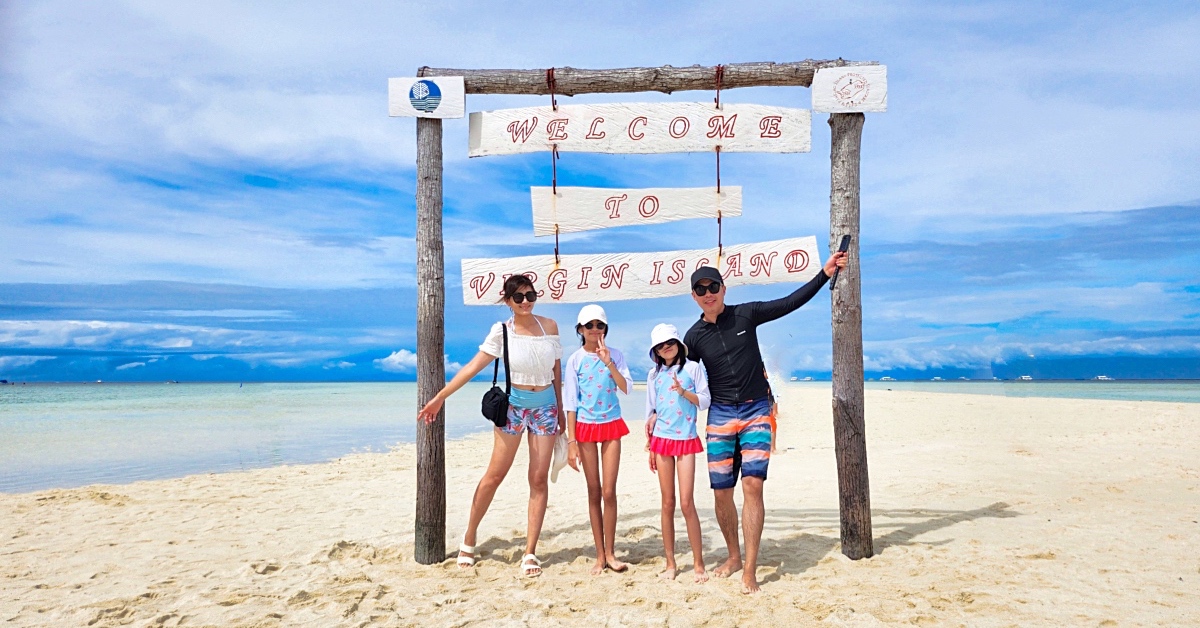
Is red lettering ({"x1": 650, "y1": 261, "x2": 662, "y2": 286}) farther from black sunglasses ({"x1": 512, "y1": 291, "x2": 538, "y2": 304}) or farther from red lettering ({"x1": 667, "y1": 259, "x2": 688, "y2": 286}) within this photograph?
black sunglasses ({"x1": 512, "y1": 291, "x2": 538, "y2": 304})

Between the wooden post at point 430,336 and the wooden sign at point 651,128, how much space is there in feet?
1.29

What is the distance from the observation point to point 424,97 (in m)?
5.45

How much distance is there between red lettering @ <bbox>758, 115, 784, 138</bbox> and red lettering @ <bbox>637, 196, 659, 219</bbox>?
1.07m

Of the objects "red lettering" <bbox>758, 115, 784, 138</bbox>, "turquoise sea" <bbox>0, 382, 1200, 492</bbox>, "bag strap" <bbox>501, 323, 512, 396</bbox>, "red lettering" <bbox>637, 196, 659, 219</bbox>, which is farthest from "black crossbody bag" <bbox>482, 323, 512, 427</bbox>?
"turquoise sea" <bbox>0, 382, 1200, 492</bbox>

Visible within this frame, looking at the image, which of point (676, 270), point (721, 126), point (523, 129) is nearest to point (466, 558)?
point (676, 270)

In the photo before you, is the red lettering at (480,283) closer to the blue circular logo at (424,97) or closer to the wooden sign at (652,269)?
the wooden sign at (652,269)

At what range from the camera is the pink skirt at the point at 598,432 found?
184 inches

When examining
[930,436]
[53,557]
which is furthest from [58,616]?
[930,436]

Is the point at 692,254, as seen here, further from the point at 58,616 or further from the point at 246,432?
the point at 246,432

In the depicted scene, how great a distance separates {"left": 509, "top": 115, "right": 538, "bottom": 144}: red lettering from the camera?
5578 millimetres

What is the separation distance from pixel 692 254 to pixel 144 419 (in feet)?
74.4

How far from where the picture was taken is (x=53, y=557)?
5660 mm

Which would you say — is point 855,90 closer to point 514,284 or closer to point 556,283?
point 556,283

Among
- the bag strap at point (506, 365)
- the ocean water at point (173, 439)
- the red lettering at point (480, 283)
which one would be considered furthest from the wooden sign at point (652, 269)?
the ocean water at point (173, 439)
